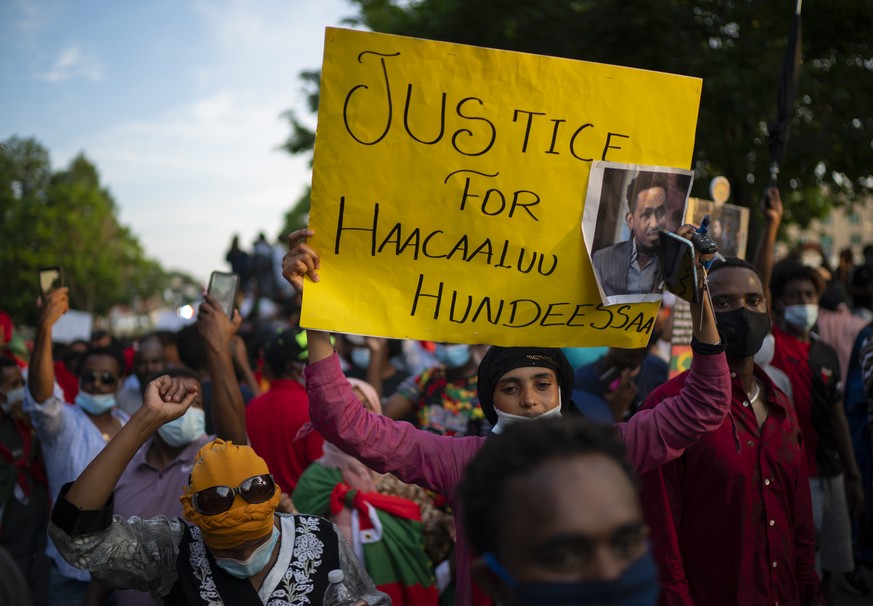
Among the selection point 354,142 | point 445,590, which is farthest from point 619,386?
point 354,142

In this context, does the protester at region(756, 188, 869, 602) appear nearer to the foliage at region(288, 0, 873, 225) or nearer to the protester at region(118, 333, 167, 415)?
the protester at region(118, 333, 167, 415)

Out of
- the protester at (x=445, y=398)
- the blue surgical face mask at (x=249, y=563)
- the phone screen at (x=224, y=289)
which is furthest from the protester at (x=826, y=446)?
the blue surgical face mask at (x=249, y=563)

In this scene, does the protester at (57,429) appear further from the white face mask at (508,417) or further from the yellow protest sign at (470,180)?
the white face mask at (508,417)

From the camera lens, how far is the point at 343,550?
2.90m

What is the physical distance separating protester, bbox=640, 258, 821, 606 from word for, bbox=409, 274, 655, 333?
38cm

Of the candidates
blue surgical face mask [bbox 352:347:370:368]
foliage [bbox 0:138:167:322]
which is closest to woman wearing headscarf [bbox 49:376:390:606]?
blue surgical face mask [bbox 352:347:370:368]

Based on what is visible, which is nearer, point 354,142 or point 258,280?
point 354,142

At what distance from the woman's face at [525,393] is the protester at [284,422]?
158 cm

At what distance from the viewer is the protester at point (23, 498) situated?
4.65 meters

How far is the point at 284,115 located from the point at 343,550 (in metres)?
20.1

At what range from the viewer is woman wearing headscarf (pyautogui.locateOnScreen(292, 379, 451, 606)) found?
12.4 feet

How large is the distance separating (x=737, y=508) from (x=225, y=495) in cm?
191

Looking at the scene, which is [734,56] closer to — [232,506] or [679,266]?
[679,266]

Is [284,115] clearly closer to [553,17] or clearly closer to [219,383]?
[553,17]
